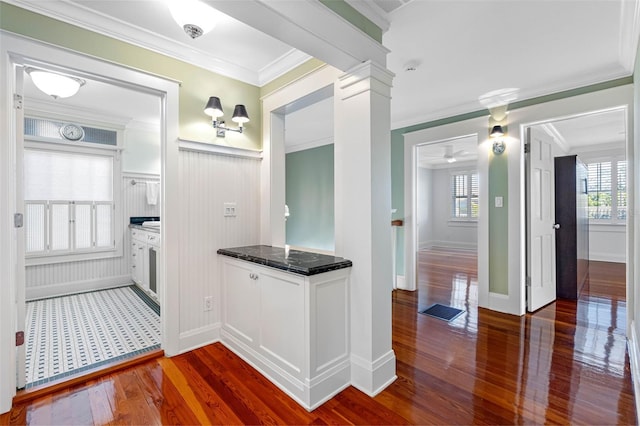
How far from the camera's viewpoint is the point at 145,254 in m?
3.70

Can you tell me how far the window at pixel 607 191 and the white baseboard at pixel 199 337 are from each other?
7676 mm

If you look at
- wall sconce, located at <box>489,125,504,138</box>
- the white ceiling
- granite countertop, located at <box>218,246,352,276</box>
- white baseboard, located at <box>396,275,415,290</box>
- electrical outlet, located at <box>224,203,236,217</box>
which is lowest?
white baseboard, located at <box>396,275,415,290</box>

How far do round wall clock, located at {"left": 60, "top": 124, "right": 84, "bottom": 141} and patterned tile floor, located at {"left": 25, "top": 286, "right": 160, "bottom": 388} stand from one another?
210cm

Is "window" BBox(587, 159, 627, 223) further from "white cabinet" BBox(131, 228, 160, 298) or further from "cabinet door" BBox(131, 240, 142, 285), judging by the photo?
"cabinet door" BBox(131, 240, 142, 285)

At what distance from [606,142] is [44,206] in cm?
964

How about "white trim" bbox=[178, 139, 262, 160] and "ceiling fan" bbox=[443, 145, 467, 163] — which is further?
"ceiling fan" bbox=[443, 145, 467, 163]

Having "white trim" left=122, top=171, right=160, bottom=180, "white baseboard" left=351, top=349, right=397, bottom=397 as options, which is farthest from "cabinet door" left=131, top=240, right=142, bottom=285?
"white baseboard" left=351, top=349, right=397, bottom=397

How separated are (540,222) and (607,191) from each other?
4.31 meters

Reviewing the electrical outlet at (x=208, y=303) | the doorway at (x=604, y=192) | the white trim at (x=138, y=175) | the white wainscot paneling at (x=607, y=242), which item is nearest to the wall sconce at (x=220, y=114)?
the electrical outlet at (x=208, y=303)

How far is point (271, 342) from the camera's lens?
2041 millimetres

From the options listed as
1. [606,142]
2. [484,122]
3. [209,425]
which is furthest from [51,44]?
[606,142]

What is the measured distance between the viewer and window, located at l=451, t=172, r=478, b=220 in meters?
8.02

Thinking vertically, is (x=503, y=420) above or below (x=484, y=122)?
below

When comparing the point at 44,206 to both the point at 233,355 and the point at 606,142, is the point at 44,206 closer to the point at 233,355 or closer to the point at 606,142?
the point at 233,355
